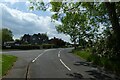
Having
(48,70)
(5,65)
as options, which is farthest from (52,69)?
(5,65)

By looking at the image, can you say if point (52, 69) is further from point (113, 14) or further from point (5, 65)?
point (113, 14)

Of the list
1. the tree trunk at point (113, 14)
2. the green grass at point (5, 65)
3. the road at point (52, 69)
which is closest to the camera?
the road at point (52, 69)

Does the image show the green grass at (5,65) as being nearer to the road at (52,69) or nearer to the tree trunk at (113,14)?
the road at (52,69)

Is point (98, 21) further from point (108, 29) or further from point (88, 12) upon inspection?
point (88, 12)

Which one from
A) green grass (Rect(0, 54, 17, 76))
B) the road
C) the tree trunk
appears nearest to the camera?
the road

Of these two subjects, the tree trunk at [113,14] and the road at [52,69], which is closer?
the road at [52,69]

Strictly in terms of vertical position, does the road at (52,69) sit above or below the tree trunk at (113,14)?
below

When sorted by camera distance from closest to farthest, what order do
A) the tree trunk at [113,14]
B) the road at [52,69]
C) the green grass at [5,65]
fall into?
the road at [52,69] < the green grass at [5,65] < the tree trunk at [113,14]

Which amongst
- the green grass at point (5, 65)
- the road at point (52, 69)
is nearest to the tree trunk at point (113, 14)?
the road at point (52, 69)

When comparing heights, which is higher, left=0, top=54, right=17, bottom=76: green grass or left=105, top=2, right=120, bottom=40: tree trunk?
left=105, top=2, right=120, bottom=40: tree trunk

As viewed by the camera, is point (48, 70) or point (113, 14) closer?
point (48, 70)

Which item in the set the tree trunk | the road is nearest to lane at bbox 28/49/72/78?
the road

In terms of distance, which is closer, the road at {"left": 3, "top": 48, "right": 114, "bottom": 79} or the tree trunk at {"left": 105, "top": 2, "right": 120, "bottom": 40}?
the road at {"left": 3, "top": 48, "right": 114, "bottom": 79}

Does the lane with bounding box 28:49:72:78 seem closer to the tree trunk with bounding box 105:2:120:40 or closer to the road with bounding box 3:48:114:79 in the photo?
the road with bounding box 3:48:114:79
